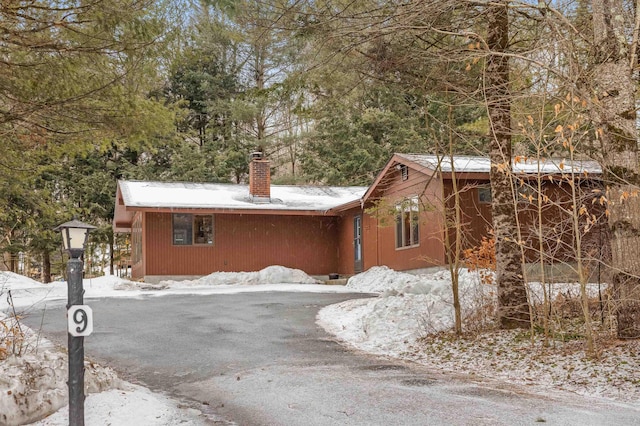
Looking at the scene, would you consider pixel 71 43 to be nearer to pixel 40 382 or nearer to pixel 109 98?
pixel 109 98

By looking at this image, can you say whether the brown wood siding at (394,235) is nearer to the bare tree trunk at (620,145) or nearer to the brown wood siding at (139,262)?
the brown wood siding at (139,262)

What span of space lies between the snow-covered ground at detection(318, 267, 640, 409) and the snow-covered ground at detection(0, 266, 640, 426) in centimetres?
1

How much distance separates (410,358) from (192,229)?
1496cm

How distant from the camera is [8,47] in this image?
6.78 m

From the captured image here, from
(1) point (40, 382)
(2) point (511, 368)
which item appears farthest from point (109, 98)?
(2) point (511, 368)

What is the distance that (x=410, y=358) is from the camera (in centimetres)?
862

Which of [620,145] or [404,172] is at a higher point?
[404,172]

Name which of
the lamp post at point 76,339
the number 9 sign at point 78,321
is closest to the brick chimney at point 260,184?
the lamp post at point 76,339

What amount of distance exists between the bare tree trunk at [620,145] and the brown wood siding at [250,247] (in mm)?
16839

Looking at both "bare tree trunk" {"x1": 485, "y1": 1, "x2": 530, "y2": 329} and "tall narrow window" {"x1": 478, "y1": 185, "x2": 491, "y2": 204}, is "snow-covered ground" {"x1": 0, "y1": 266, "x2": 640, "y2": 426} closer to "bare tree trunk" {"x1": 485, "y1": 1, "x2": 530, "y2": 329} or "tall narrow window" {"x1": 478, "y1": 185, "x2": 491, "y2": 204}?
"bare tree trunk" {"x1": 485, "y1": 1, "x2": 530, "y2": 329}

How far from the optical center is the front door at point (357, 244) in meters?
22.4

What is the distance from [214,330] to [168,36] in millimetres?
5273

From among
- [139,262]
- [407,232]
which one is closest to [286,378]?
[407,232]

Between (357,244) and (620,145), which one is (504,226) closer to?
(620,145)
